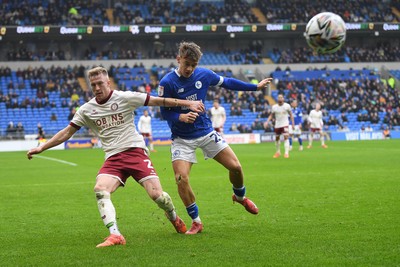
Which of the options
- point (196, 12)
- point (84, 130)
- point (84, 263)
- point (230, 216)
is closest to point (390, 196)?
point (230, 216)

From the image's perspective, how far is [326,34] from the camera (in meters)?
9.72

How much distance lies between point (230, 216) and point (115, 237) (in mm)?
2998

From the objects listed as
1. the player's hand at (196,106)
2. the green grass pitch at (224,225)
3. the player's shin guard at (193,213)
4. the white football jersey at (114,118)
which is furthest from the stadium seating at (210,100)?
the player's hand at (196,106)

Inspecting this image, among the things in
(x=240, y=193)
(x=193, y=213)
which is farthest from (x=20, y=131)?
(x=193, y=213)

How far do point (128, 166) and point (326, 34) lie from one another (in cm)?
354

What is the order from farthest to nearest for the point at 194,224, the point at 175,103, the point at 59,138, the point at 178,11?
the point at 178,11
the point at 194,224
the point at 59,138
the point at 175,103

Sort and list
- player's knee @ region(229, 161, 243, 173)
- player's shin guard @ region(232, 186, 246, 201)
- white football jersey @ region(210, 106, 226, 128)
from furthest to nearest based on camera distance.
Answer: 1. white football jersey @ region(210, 106, 226, 128)
2. player's shin guard @ region(232, 186, 246, 201)
3. player's knee @ region(229, 161, 243, 173)

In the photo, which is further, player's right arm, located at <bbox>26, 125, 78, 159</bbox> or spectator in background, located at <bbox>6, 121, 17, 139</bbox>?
spectator in background, located at <bbox>6, 121, 17, 139</bbox>

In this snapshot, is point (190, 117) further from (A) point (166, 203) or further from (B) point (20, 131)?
(B) point (20, 131)

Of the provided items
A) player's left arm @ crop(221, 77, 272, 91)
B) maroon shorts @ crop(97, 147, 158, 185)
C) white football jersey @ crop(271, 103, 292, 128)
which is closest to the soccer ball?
player's left arm @ crop(221, 77, 272, 91)

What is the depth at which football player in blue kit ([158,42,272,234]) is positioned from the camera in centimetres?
906

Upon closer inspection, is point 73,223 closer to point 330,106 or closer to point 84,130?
point 84,130

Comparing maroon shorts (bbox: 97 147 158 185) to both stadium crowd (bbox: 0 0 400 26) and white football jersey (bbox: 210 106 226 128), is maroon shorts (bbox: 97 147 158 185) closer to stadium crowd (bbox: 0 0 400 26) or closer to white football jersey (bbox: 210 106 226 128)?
white football jersey (bbox: 210 106 226 128)

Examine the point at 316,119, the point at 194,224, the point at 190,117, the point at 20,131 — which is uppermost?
the point at 190,117
